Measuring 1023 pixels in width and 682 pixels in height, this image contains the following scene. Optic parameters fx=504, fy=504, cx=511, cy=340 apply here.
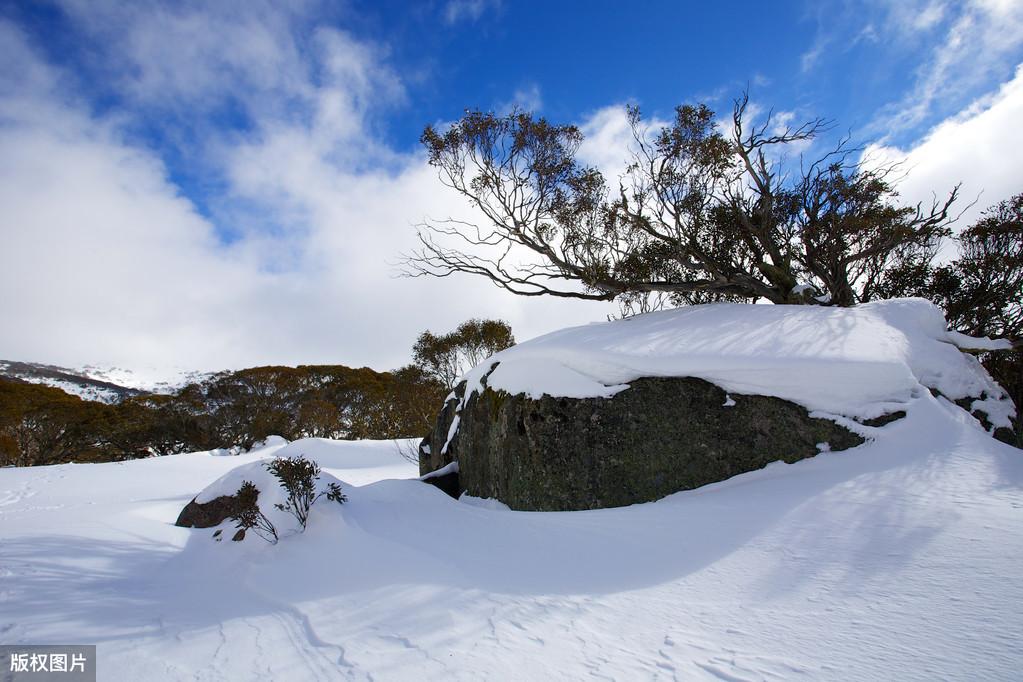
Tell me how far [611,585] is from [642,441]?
2458mm

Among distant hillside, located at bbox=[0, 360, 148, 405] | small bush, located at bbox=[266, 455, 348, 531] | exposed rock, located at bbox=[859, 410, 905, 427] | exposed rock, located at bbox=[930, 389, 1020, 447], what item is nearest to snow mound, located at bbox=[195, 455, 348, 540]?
small bush, located at bbox=[266, 455, 348, 531]

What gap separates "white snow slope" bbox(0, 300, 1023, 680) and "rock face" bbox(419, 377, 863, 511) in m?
0.26

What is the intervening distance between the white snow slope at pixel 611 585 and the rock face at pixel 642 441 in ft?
0.85

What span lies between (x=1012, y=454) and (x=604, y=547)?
3.85 metres

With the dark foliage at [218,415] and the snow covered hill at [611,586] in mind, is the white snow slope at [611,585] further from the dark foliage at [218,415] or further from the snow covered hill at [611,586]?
the dark foliage at [218,415]

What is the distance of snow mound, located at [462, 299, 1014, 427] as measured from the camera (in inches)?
205

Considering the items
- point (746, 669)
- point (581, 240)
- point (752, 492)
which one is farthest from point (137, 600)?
point (581, 240)

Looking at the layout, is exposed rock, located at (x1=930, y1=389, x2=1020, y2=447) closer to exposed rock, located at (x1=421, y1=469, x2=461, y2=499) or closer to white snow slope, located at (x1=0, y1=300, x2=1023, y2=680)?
white snow slope, located at (x1=0, y1=300, x2=1023, y2=680)

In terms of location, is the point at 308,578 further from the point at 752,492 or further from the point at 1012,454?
the point at 1012,454

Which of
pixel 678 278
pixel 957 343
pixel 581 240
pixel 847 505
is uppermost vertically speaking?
pixel 581 240

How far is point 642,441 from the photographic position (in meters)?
5.38

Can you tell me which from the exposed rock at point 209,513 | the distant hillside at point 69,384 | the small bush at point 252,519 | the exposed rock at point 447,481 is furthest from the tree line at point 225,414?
the distant hillside at point 69,384

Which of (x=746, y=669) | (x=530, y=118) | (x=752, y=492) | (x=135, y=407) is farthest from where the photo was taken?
(x=135, y=407)

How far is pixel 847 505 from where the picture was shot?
3.71m
